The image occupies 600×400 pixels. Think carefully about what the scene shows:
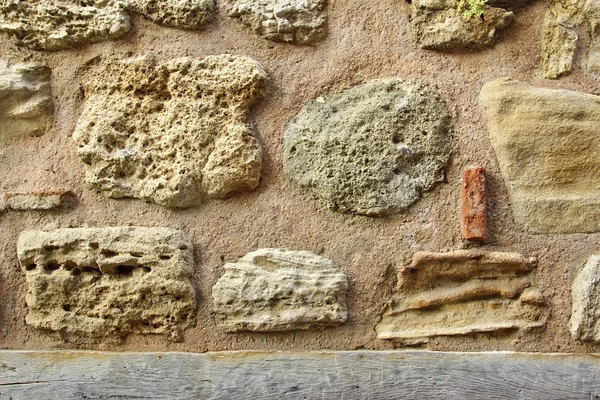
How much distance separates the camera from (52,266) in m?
1.31

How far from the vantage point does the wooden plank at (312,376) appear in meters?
1.15

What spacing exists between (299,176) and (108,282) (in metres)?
0.44

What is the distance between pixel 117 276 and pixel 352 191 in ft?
1.64

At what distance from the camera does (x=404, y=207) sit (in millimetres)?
1243

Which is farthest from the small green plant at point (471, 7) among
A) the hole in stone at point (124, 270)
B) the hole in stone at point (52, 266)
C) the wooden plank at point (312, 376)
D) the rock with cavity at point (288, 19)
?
the hole in stone at point (52, 266)

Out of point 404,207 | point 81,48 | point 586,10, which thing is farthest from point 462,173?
point 81,48

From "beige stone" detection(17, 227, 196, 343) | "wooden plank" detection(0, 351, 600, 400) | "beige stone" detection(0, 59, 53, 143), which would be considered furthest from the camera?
"beige stone" detection(0, 59, 53, 143)

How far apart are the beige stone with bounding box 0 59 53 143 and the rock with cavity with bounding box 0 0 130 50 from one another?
2.3 inches

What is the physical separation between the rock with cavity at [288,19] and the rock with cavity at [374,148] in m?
0.16

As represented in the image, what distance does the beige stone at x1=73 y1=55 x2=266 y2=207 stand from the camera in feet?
4.18

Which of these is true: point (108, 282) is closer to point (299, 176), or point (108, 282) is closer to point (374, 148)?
point (299, 176)

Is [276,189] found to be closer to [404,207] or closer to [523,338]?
[404,207]

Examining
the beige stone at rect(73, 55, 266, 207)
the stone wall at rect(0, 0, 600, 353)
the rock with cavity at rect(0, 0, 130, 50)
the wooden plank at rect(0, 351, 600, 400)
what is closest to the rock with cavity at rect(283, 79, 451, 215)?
the stone wall at rect(0, 0, 600, 353)

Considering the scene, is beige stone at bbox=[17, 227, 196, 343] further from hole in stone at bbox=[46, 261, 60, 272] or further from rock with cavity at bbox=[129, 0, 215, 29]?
rock with cavity at bbox=[129, 0, 215, 29]
